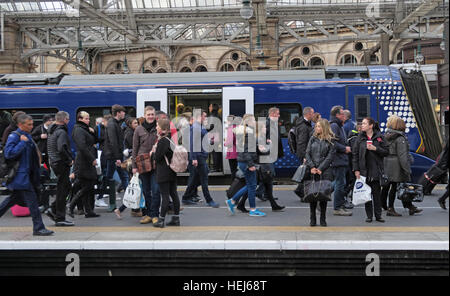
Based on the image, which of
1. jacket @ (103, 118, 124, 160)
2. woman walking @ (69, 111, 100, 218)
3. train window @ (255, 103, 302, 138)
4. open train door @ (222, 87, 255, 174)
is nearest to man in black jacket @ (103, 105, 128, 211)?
jacket @ (103, 118, 124, 160)

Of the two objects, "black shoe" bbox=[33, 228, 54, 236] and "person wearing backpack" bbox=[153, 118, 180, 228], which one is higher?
"person wearing backpack" bbox=[153, 118, 180, 228]

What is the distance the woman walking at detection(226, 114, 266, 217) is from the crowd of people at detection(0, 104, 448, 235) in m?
0.02

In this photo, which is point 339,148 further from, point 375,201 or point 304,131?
point 304,131

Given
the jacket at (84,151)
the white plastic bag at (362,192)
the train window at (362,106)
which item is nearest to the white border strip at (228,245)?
the white plastic bag at (362,192)

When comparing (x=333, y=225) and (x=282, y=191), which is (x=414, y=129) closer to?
(x=282, y=191)

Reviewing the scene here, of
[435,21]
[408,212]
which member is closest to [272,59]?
[435,21]

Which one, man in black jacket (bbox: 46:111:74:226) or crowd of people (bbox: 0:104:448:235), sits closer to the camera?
crowd of people (bbox: 0:104:448:235)

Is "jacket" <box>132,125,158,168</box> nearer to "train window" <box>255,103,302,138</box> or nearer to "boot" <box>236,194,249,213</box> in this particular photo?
"boot" <box>236,194,249,213</box>

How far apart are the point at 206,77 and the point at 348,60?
25.8m

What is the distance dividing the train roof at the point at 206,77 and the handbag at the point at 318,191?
19.9 feet

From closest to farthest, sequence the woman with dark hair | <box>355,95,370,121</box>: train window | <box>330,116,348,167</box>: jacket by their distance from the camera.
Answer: the woman with dark hair
<box>330,116,348,167</box>: jacket
<box>355,95,370,121</box>: train window

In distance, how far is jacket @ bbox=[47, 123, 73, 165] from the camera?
25.1 ft

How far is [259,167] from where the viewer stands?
27.9 feet
